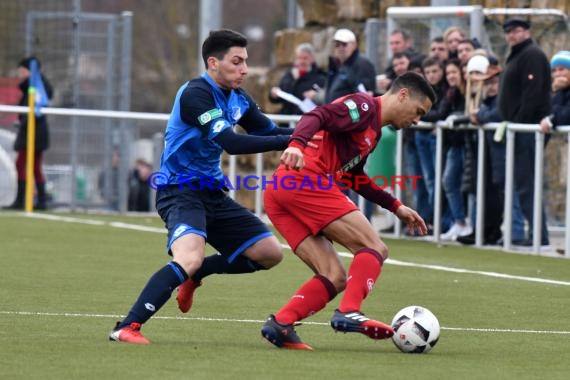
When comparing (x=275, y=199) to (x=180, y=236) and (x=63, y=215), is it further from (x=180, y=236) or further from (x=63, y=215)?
(x=63, y=215)

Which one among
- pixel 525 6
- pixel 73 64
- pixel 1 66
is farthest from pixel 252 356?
pixel 1 66

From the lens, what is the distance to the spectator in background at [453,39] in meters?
16.6

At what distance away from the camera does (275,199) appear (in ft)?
29.2

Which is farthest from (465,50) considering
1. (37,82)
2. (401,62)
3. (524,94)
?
(37,82)

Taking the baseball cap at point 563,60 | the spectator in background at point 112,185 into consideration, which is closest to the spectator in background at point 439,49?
the baseball cap at point 563,60

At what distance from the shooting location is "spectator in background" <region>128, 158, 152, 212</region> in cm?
2125

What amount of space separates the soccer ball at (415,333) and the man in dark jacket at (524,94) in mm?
6740

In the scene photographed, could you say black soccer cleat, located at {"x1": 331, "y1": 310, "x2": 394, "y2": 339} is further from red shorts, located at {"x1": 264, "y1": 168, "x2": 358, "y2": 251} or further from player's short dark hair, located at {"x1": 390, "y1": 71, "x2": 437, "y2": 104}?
player's short dark hair, located at {"x1": 390, "y1": 71, "x2": 437, "y2": 104}

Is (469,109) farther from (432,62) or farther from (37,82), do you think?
(37,82)

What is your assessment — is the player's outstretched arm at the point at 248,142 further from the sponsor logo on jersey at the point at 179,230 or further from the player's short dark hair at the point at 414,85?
the player's short dark hair at the point at 414,85

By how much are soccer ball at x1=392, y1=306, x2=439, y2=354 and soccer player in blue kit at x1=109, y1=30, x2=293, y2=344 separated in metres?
1.09

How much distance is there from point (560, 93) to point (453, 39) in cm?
177

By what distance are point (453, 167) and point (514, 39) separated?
1718 mm

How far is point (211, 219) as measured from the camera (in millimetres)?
9242
